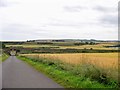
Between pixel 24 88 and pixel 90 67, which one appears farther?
pixel 90 67

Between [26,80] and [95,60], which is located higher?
[95,60]

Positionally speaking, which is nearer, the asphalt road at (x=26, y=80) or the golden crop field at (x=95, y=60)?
the asphalt road at (x=26, y=80)

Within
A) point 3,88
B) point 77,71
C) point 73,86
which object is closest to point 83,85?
point 73,86

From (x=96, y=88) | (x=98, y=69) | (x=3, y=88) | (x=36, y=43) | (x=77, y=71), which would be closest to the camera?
(x=96, y=88)

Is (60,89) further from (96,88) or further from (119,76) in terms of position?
(119,76)

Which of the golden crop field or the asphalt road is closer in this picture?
the asphalt road

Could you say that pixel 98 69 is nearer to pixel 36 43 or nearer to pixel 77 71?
pixel 77 71

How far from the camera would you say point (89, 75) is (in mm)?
16125

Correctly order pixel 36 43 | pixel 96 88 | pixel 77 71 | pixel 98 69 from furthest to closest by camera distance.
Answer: pixel 36 43 < pixel 77 71 < pixel 98 69 < pixel 96 88

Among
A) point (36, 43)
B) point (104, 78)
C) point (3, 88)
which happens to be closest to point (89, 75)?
point (104, 78)

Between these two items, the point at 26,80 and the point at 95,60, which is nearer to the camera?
the point at 26,80

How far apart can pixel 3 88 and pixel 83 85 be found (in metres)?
3.30

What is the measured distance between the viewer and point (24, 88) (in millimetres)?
13766

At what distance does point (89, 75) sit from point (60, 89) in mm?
3180
